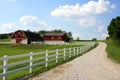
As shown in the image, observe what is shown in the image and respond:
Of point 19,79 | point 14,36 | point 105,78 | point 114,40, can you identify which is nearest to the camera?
point 19,79

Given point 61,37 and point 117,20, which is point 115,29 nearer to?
point 117,20

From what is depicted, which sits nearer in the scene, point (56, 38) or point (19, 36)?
point (19, 36)

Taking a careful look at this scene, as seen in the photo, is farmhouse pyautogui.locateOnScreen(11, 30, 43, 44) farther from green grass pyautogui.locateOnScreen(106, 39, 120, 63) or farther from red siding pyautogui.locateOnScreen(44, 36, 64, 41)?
green grass pyautogui.locateOnScreen(106, 39, 120, 63)

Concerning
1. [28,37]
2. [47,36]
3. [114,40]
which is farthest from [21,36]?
[114,40]

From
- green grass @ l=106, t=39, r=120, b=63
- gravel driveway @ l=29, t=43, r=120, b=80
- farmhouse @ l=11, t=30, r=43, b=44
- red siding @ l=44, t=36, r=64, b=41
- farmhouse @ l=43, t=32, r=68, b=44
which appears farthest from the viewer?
red siding @ l=44, t=36, r=64, b=41

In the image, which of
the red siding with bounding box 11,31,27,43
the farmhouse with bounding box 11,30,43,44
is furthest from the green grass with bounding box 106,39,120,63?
the red siding with bounding box 11,31,27,43

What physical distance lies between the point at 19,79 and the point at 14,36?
74423 mm

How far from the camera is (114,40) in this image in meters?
77.6

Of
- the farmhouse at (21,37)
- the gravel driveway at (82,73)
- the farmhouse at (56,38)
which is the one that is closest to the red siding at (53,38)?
the farmhouse at (56,38)

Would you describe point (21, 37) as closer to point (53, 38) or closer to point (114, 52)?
point (53, 38)

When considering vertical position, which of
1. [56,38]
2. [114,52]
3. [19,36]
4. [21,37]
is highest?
[19,36]

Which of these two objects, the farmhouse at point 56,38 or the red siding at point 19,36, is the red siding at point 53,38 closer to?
the farmhouse at point 56,38

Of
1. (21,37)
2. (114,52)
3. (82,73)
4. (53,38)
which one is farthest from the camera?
(53,38)

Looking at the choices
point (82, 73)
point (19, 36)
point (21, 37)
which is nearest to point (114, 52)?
point (82, 73)
